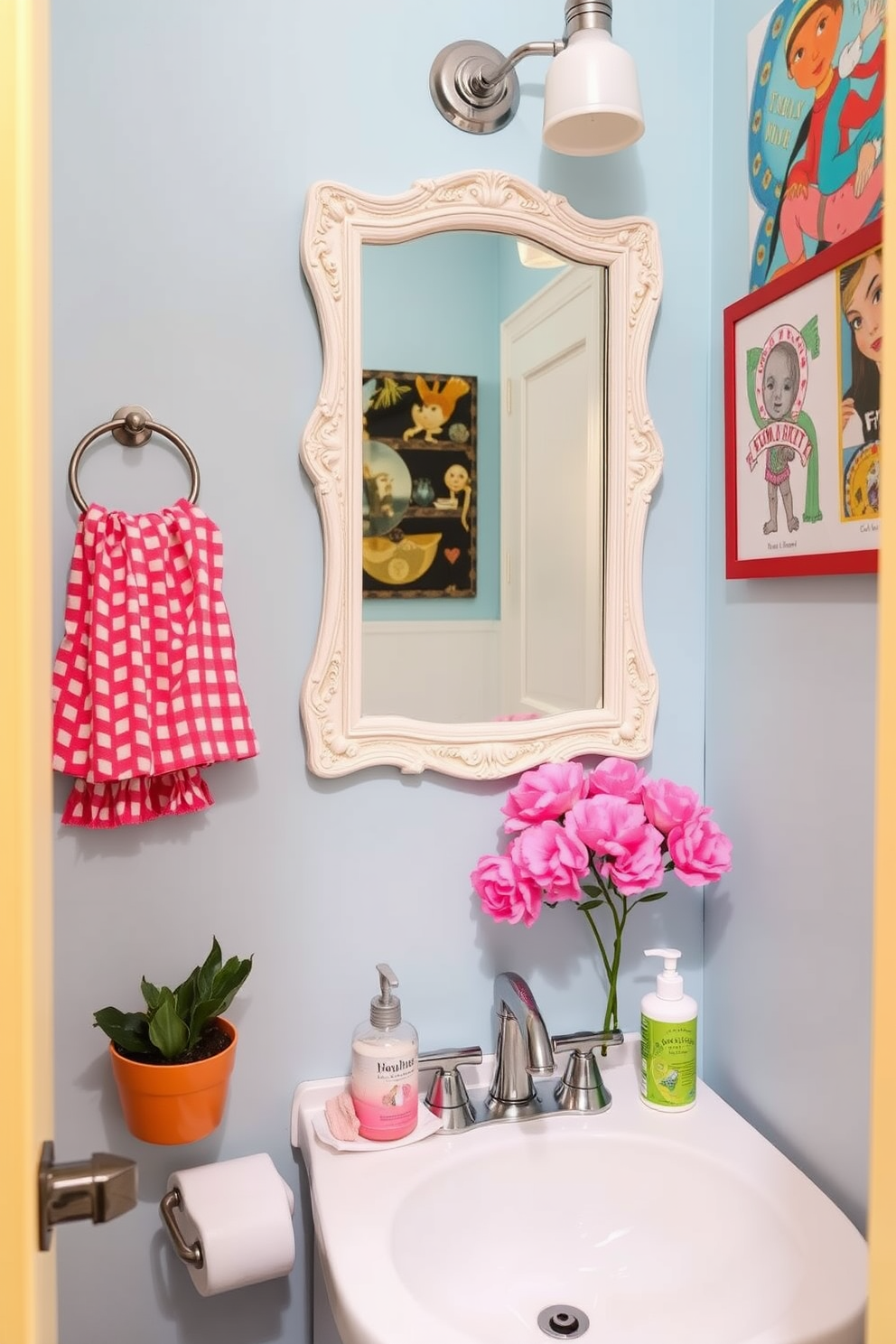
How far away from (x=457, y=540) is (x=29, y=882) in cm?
78

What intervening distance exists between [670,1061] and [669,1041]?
0.02 metres

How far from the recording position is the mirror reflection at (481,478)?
3.91 feet

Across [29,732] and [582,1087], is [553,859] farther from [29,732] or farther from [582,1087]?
[29,732]

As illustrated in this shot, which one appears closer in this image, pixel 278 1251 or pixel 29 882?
pixel 29 882

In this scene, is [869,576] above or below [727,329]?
below

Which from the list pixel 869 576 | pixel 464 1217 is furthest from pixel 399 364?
pixel 464 1217

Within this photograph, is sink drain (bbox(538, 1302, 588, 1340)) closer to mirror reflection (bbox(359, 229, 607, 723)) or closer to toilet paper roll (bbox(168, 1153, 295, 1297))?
toilet paper roll (bbox(168, 1153, 295, 1297))

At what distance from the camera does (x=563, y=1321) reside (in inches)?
41.0

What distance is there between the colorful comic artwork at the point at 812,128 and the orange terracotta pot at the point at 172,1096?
3.43ft

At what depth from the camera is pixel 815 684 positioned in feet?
3.63

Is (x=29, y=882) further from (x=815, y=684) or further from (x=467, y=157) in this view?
(x=467, y=157)

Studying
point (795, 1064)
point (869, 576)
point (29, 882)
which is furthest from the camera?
point (795, 1064)

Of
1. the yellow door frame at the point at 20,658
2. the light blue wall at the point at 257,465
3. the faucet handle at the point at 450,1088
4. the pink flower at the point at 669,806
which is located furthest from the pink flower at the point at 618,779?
the yellow door frame at the point at 20,658

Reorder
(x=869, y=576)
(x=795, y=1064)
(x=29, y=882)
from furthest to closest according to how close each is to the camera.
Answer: (x=795, y=1064) < (x=869, y=576) < (x=29, y=882)
